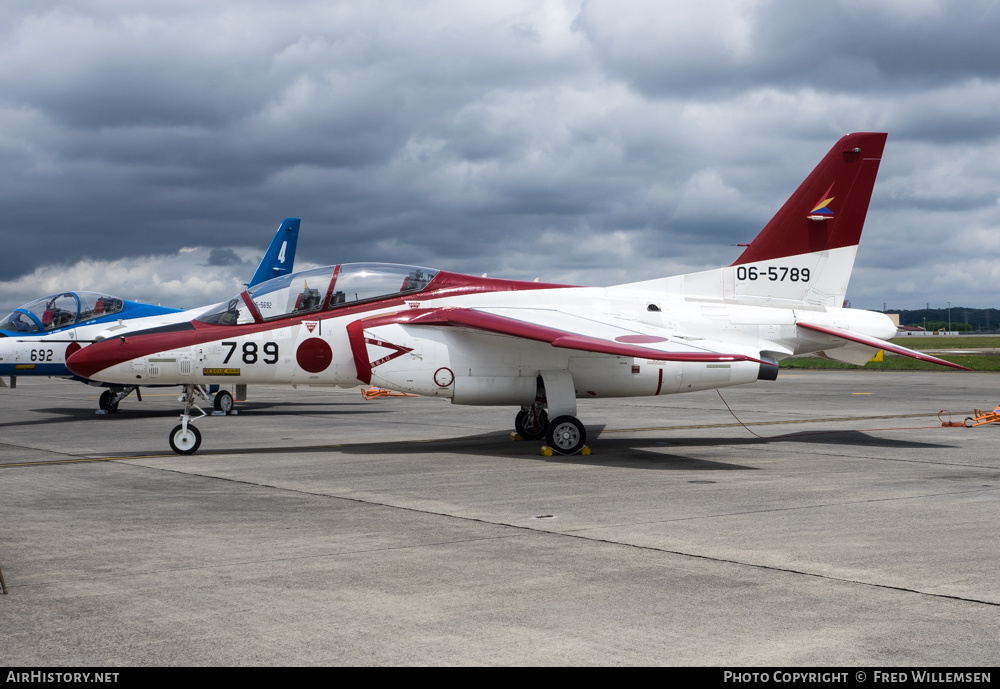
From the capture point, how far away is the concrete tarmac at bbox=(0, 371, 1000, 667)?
189 inches

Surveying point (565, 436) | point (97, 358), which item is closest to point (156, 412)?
point (97, 358)

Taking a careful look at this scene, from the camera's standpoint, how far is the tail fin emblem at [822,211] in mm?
15625

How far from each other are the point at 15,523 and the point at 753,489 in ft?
24.6

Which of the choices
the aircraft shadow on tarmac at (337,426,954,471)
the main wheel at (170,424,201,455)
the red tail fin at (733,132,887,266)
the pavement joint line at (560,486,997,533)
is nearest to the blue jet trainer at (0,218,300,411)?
the main wheel at (170,424,201,455)

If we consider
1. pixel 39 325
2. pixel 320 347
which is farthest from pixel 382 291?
pixel 39 325

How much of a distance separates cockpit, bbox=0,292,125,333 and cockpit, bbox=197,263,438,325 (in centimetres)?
1023

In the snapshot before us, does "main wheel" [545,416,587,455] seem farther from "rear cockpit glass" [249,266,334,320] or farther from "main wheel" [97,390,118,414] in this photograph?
"main wheel" [97,390,118,414]

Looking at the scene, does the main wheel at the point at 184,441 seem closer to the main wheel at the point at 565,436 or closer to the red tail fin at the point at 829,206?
the main wheel at the point at 565,436

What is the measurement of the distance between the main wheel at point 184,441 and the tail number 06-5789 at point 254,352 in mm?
1390

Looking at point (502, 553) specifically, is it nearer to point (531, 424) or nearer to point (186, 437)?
point (186, 437)

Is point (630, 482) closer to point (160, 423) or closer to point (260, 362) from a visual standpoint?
point (260, 362)

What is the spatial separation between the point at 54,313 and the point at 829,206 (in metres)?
17.7

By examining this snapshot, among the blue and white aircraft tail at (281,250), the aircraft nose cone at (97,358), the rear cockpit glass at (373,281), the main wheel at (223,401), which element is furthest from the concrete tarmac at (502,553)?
the blue and white aircraft tail at (281,250)
